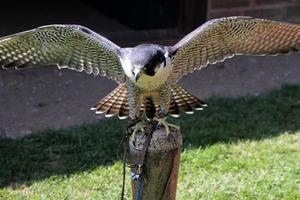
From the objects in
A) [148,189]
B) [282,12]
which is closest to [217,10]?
[282,12]

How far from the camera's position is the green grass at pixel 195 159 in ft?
15.3

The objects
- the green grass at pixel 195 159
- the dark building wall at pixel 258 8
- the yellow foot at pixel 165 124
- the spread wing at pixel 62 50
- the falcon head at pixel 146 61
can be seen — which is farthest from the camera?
the dark building wall at pixel 258 8

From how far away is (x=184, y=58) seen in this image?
12.3ft

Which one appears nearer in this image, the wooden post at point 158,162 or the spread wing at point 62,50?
the wooden post at point 158,162

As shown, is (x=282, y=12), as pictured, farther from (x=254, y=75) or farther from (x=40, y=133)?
(x=40, y=133)

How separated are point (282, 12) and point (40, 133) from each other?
4577 millimetres

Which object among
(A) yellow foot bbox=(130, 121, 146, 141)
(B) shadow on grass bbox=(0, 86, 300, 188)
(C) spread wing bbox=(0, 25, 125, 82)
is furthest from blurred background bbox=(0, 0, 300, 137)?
(A) yellow foot bbox=(130, 121, 146, 141)

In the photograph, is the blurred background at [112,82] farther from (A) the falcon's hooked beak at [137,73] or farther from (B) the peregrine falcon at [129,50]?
(A) the falcon's hooked beak at [137,73]

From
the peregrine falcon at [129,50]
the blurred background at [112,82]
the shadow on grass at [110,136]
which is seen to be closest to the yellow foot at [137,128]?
the peregrine falcon at [129,50]

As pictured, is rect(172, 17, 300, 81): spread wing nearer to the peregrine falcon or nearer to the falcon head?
the peregrine falcon

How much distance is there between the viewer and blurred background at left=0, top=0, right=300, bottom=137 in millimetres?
6121

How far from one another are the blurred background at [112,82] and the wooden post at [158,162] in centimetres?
265

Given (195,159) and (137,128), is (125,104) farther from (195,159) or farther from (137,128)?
(195,159)

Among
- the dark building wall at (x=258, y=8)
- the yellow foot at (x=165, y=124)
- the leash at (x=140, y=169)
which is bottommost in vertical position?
the dark building wall at (x=258, y=8)
